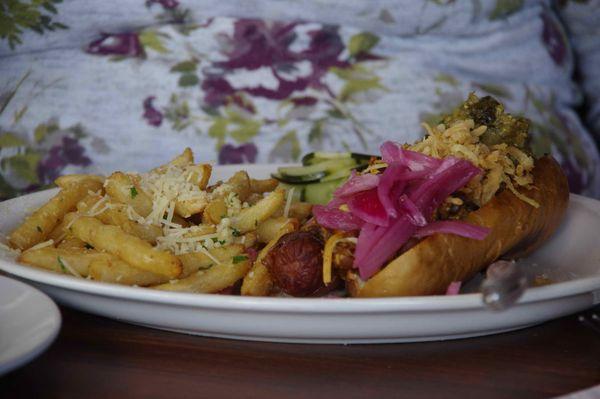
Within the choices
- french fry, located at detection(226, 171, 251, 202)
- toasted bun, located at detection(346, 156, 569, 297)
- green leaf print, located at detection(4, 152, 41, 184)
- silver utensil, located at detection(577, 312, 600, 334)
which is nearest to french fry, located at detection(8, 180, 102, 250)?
french fry, located at detection(226, 171, 251, 202)

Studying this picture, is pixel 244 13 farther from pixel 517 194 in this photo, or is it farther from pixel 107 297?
pixel 107 297

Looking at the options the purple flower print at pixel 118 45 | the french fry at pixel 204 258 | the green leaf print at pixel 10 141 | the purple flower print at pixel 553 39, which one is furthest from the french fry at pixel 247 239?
the purple flower print at pixel 553 39

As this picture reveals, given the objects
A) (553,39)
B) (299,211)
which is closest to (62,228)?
(299,211)

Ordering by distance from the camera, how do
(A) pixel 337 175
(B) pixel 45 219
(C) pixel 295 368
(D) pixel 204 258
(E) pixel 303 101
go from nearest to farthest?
(C) pixel 295 368 → (D) pixel 204 258 → (B) pixel 45 219 → (A) pixel 337 175 → (E) pixel 303 101

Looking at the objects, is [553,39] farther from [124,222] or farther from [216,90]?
[124,222]

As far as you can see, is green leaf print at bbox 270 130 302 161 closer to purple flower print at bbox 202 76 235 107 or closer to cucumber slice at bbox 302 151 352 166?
purple flower print at bbox 202 76 235 107

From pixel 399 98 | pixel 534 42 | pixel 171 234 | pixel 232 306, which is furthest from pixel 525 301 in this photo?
pixel 534 42

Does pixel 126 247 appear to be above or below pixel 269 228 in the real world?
above
